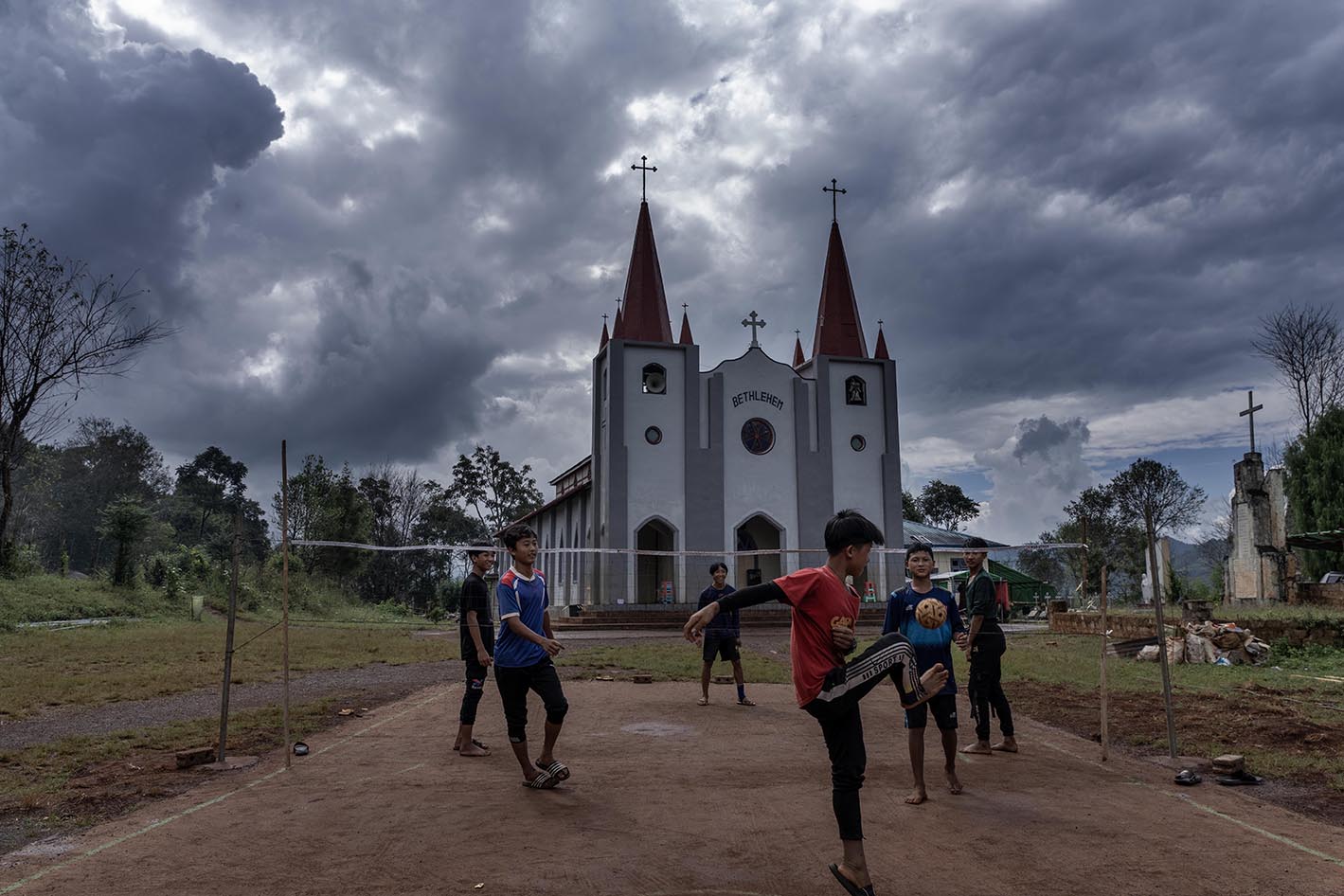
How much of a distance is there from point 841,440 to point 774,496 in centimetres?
380

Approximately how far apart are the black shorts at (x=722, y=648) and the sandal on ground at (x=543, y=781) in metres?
4.68

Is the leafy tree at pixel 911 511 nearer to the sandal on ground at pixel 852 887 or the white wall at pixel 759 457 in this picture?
the white wall at pixel 759 457

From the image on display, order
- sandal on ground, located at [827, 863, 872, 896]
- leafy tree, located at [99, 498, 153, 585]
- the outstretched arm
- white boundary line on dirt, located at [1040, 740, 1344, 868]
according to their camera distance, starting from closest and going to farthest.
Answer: sandal on ground, located at [827, 863, 872, 896], the outstretched arm, white boundary line on dirt, located at [1040, 740, 1344, 868], leafy tree, located at [99, 498, 153, 585]

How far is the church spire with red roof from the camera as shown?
37438 millimetres

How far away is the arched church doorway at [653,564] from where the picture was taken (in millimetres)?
35062

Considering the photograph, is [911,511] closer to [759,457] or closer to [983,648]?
[759,457]

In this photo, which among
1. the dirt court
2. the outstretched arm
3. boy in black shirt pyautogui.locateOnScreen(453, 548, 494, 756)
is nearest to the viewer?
the outstretched arm

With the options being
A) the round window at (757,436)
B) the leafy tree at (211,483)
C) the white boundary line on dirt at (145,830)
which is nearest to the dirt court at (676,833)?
the white boundary line on dirt at (145,830)

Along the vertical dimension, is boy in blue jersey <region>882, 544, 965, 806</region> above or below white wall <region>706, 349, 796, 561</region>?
below

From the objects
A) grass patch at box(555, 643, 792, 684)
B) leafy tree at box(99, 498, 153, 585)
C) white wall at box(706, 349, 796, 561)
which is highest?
white wall at box(706, 349, 796, 561)

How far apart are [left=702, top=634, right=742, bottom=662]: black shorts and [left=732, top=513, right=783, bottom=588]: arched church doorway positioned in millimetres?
21428

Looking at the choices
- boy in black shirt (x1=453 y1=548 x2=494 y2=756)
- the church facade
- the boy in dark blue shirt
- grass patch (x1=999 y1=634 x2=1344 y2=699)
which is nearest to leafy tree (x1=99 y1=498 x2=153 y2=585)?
the church facade

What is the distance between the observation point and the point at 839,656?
434 cm

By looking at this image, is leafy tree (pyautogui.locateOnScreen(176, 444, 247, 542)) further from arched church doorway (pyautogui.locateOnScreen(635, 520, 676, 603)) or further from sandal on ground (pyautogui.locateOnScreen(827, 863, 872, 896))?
sandal on ground (pyautogui.locateOnScreen(827, 863, 872, 896))
